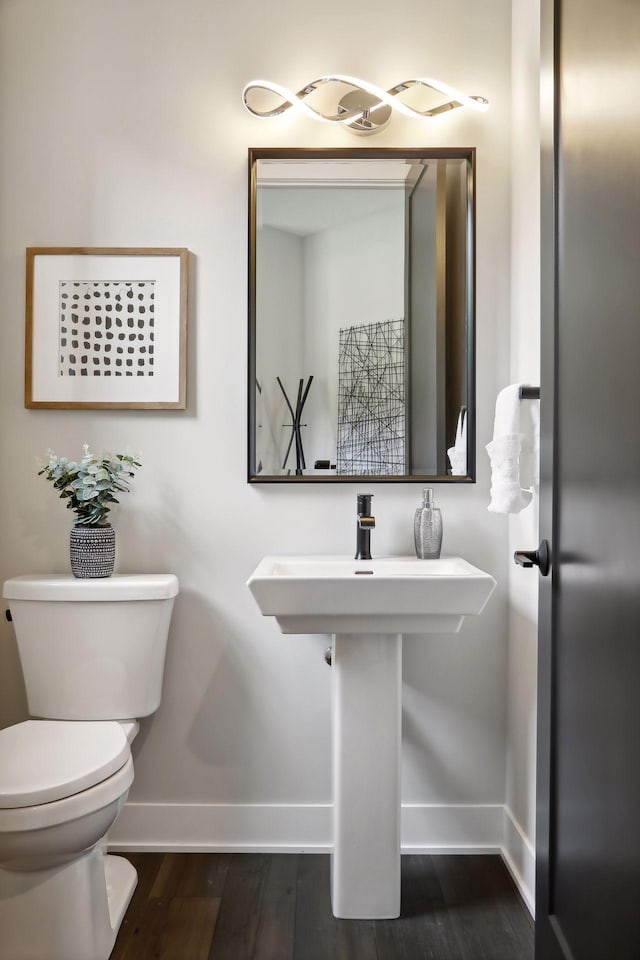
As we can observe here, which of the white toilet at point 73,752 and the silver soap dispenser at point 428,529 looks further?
the silver soap dispenser at point 428,529

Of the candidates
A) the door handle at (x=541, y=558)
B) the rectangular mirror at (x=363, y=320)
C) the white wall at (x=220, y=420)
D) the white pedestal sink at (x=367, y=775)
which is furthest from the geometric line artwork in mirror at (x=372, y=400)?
the door handle at (x=541, y=558)

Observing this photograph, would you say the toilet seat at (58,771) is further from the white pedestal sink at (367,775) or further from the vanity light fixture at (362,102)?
the vanity light fixture at (362,102)

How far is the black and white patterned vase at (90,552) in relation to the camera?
1.88 meters

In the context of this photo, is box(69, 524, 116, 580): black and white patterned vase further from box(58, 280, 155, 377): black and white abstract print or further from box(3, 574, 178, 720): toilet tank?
box(58, 280, 155, 377): black and white abstract print

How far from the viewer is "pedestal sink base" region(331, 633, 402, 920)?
5.52 ft

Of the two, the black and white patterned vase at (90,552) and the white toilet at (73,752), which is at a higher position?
the black and white patterned vase at (90,552)

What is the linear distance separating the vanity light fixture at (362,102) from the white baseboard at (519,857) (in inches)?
76.5

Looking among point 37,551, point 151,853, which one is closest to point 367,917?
point 151,853

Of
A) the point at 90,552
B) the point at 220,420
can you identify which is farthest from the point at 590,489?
Answer: the point at 90,552

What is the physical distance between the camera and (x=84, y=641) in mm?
1821

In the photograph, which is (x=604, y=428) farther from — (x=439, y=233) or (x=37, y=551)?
(x=37, y=551)

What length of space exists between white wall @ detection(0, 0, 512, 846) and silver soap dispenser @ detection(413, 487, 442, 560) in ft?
0.31

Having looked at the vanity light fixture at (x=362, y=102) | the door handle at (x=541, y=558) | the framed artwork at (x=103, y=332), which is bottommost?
the door handle at (x=541, y=558)

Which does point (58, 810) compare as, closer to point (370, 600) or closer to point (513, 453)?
point (370, 600)
